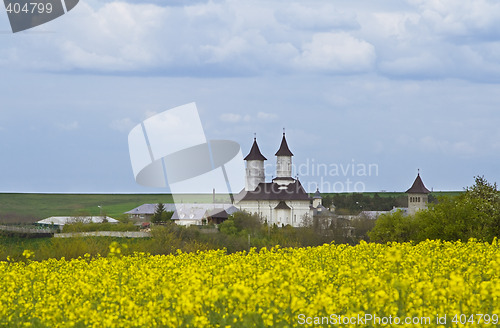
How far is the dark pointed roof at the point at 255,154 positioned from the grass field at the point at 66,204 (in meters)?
30.1

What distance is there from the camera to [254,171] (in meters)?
134

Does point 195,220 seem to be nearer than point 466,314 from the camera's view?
No

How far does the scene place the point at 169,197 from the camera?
178 meters

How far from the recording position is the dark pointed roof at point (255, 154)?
134500mm

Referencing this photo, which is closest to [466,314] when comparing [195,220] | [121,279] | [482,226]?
[121,279]

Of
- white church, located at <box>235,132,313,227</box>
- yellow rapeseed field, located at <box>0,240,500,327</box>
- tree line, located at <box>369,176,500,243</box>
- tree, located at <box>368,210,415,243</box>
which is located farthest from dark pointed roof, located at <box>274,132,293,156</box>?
yellow rapeseed field, located at <box>0,240,500,327</box>

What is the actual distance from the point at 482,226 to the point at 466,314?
95.0 feet

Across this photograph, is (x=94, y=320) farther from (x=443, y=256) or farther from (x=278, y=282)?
(x=443, y=256)

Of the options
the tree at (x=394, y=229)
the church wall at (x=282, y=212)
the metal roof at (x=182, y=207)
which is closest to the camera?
the tree at (x=394, y=229)

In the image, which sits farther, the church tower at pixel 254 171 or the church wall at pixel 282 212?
the church tower at pixel 254 171

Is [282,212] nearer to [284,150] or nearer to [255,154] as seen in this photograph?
[255,154]

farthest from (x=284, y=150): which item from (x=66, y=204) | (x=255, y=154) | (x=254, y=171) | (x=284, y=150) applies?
(x=66, y=204)

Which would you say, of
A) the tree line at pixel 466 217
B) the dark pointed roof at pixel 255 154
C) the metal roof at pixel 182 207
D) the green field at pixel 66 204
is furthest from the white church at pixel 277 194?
the tree line at pixel 466 217

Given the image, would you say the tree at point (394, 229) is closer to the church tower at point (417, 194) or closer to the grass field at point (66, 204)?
the grass field at point (66, 204)
